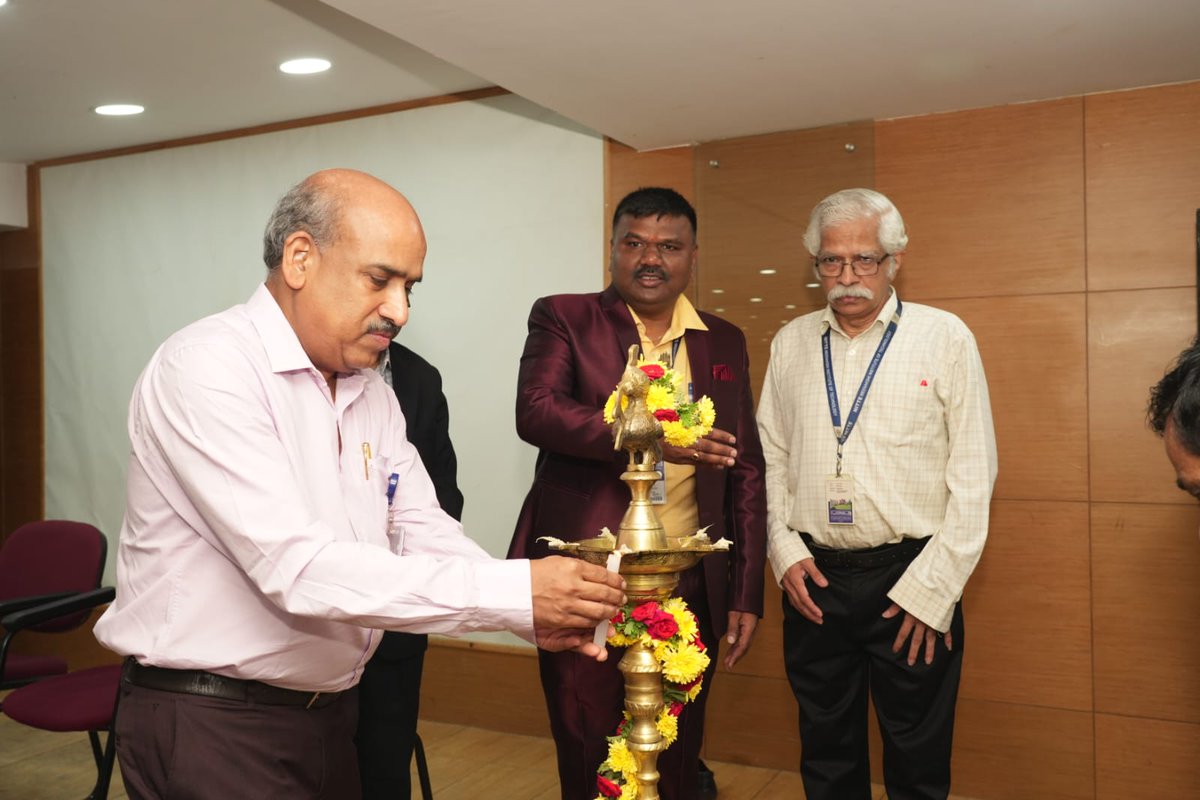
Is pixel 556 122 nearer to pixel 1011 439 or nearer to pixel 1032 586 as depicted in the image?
pixel 1011 439

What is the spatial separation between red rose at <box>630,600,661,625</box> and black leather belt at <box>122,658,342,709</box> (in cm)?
62

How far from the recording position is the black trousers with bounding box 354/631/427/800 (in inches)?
120

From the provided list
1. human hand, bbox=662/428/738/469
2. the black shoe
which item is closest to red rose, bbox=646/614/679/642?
human hand, bbox=662/428/738/469

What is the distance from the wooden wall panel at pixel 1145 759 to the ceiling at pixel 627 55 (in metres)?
2.28

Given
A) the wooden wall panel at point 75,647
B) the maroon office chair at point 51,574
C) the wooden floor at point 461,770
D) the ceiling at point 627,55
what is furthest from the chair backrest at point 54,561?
the ceiling at point 627,55

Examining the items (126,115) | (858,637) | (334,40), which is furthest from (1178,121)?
(126,115)

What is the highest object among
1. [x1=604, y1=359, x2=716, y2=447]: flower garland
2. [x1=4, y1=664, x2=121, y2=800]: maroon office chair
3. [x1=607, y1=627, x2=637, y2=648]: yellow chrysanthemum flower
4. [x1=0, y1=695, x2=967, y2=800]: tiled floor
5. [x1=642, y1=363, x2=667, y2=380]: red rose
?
[x1=642, y1=363, x2=667, y2=380]: red rose

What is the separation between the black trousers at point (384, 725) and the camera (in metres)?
3.05

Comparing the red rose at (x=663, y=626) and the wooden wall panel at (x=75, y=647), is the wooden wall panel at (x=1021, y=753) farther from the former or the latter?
the wooden wall panel at (x=75, y=647)

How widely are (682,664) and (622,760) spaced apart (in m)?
0.21

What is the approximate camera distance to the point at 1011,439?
401 cm

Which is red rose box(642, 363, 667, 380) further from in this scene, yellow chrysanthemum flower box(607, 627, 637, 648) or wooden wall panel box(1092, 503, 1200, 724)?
wooden wall panel box(1092, 503, 1200, 724)

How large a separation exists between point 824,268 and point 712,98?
992 mm

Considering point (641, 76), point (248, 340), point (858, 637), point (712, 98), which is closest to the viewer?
point (248, 340)
